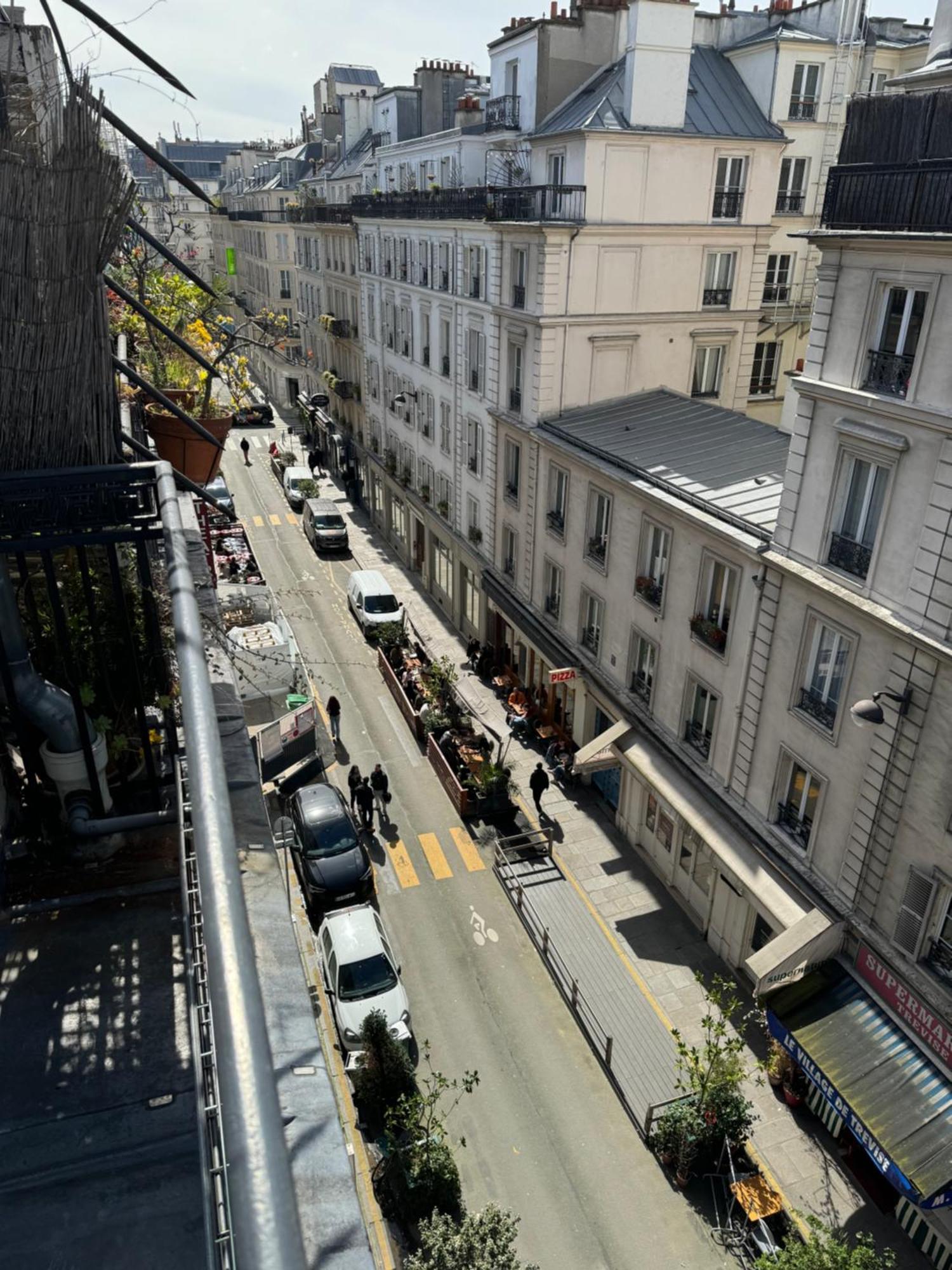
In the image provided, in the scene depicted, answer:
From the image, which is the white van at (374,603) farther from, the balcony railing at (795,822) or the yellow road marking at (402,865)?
the balcony railing at (795,822)

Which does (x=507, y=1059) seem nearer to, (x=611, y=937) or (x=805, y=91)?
(x=611, y=937)

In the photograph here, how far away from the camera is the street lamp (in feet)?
46.2

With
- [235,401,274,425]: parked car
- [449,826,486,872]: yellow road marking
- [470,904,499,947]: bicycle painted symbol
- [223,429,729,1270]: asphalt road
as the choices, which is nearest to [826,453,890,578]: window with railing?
[223,429,729,1270]: asphalt road

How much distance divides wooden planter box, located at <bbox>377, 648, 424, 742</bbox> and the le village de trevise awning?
14.6m

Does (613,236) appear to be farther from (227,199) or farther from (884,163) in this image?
(227,199)

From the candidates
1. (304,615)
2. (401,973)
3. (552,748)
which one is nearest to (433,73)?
(304,615)

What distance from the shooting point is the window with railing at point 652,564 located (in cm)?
2169

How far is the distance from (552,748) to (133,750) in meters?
21.4

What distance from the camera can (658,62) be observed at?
81.8 feet

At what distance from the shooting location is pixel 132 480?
6.26m

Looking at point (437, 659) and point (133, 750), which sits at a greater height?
point (133, 750)

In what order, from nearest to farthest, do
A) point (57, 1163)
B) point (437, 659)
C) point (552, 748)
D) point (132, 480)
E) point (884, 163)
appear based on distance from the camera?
1. point (57, 1163)
2. point (132, 480)
3. point (884, 163)
4. point (552, 748)
5. point (437, 659)

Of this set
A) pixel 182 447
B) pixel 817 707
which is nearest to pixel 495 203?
pixel 817 707

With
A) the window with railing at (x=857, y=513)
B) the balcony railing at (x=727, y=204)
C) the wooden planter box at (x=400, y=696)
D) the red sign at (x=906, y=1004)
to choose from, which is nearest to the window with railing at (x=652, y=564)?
the window with railing at (x=857, y=513)
